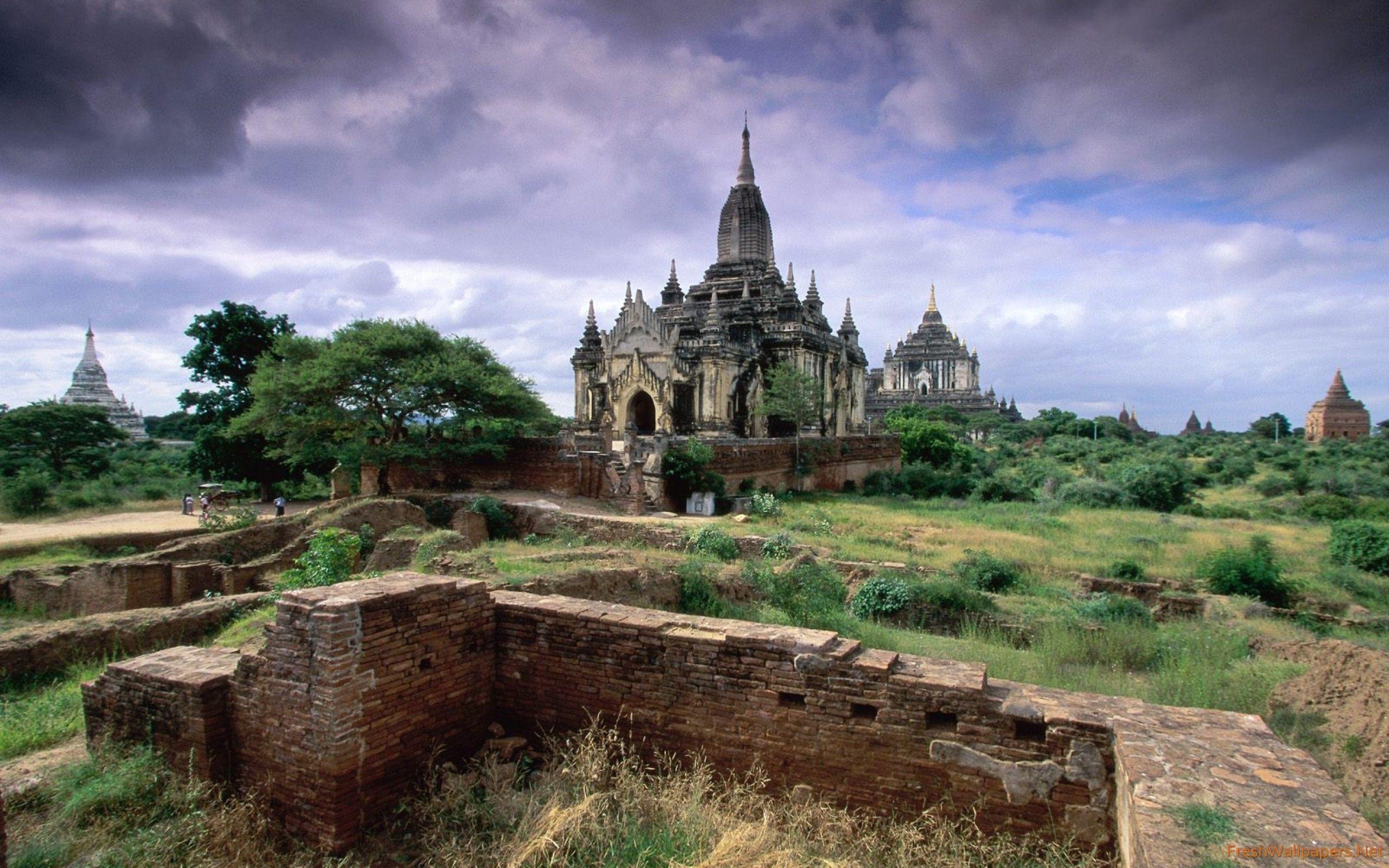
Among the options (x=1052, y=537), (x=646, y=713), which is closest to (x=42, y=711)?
(x=646, y=713)

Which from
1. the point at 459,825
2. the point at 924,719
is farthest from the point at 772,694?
the point at 459,825

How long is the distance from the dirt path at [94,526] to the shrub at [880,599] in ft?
51.6

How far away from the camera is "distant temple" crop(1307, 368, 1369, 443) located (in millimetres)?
61394

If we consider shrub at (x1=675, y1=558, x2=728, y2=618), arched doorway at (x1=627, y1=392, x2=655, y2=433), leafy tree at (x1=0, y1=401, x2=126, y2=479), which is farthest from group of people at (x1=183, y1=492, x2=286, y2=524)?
arched doorway at (x1=627, y1=392, x2=655, y2=433)

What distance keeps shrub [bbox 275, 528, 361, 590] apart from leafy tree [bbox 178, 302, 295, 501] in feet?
50.6

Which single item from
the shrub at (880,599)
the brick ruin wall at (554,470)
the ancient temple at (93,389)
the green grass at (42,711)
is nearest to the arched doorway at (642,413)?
the brick ruin wall at (554,470)

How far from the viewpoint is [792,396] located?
90.6 feet

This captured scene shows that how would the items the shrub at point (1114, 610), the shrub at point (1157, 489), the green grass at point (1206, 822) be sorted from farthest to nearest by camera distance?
the shrub at point (1157, 489)
the shrub at point (1114, 610)
the green grass at point (1206, 822)

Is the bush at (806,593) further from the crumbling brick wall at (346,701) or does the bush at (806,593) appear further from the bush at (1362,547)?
the bush at (1362,547)

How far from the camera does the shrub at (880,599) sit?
408 inches

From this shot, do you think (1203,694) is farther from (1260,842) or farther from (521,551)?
(521,551)

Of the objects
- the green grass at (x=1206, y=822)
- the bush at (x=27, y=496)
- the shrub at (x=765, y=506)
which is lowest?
the green grass at (x=1206, y=822)

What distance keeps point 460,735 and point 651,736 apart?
1.50m

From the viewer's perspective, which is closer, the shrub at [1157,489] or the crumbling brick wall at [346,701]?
the crumbling brick wall at [346,701]
